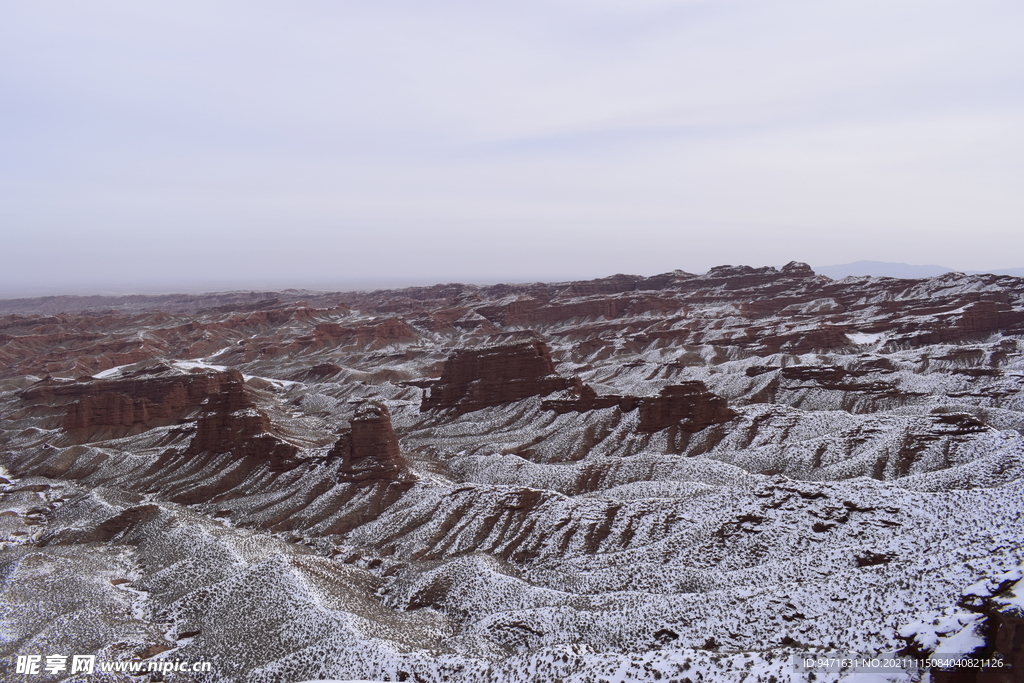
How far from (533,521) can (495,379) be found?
42756mm

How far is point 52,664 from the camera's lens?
99.0 ft

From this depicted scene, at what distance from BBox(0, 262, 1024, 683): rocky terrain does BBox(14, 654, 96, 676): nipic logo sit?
0.50 metres

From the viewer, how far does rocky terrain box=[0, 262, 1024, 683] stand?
28.8 m

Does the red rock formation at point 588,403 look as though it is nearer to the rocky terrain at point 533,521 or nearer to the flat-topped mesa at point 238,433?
the rocky terrain at point 533,521

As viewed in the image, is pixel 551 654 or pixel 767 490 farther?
pixel 767 490

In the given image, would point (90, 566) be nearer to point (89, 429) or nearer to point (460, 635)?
point (460, 635)

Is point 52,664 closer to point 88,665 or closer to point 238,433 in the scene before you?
point 88,665

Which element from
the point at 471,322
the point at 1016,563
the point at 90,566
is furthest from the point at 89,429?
the point at 471,322

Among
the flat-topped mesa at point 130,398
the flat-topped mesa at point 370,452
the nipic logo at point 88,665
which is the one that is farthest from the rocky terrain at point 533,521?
the nipic logo at point 88,665

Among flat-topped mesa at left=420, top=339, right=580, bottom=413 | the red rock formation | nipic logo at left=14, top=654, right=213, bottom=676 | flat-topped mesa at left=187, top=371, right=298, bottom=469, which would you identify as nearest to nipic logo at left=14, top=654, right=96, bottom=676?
nipic logo at left=14, top=654, right=213, bottom=676

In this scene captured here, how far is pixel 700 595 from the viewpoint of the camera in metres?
32.8

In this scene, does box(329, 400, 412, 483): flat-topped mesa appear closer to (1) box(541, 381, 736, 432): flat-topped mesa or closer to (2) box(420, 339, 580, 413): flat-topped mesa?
(2) box(420, 339, 580, 413): flat-topped mesa

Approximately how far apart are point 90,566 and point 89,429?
166ft

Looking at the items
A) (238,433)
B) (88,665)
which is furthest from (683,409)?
(88,665)
